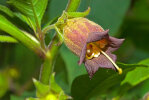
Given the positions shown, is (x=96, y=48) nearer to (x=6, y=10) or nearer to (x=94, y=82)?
(x=94, y=82)

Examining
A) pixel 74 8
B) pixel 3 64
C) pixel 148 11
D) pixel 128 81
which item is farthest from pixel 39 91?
pixel 148 11

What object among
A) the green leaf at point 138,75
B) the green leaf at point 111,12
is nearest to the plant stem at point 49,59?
the green leaf at point 138,75

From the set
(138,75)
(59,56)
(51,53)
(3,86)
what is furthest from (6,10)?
(59,56)

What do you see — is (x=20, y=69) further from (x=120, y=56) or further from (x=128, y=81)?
(x=128, y=81)

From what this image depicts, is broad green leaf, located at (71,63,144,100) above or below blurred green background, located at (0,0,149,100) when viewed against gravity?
above

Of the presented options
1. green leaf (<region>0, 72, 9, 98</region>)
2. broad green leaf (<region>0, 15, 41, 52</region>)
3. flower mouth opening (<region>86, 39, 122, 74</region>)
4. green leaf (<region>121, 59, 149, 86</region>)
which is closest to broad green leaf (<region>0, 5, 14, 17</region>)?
broad green leaf (<region>0, 15, 41, 52</region>)

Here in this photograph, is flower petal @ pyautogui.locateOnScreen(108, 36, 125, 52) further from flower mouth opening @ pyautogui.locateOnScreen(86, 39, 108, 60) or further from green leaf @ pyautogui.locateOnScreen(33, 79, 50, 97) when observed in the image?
green leaf @ pyautogui.locateOnScreen(33, 79, 50, 97)
